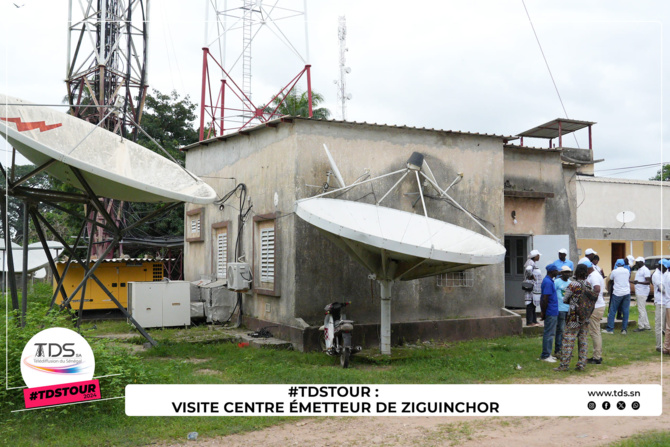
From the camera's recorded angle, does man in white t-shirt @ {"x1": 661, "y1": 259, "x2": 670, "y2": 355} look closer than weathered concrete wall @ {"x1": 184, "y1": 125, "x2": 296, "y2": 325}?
Yes

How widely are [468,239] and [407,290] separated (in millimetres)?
2414

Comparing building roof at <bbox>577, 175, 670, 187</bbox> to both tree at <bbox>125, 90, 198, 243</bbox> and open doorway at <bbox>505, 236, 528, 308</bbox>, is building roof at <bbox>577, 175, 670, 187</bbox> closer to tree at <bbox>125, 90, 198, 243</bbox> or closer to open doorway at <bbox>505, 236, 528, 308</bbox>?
open doorway at <bbox>505, 236, 528, 308</bbox>

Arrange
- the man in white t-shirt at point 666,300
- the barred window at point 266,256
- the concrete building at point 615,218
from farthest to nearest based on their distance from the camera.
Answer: the concrete building at point 615,218 < the barred window at point 266,256 < the man in white t-shirt at point 666,300

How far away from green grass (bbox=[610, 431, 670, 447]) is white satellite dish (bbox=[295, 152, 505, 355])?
359 cm

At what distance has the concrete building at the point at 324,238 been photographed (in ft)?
37.2

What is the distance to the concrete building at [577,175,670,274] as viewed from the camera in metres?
24.3

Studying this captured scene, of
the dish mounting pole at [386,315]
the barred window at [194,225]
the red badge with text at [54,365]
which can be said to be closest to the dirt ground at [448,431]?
the red badge with text at [54,365]

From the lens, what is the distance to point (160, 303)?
13.5 m

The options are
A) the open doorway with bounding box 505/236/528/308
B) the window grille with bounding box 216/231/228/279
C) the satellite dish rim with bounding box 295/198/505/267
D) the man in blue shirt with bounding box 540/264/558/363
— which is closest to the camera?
the satellite dish rim with bounding box 295/198/505/267

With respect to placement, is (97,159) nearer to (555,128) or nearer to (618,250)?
(555,128)

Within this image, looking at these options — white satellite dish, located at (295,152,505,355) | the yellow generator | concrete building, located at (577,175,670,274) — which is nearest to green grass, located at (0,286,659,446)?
white satellite dish, located at (295,152,505,355)

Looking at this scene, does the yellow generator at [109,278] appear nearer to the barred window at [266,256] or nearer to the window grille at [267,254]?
the barred window at [266,256]
